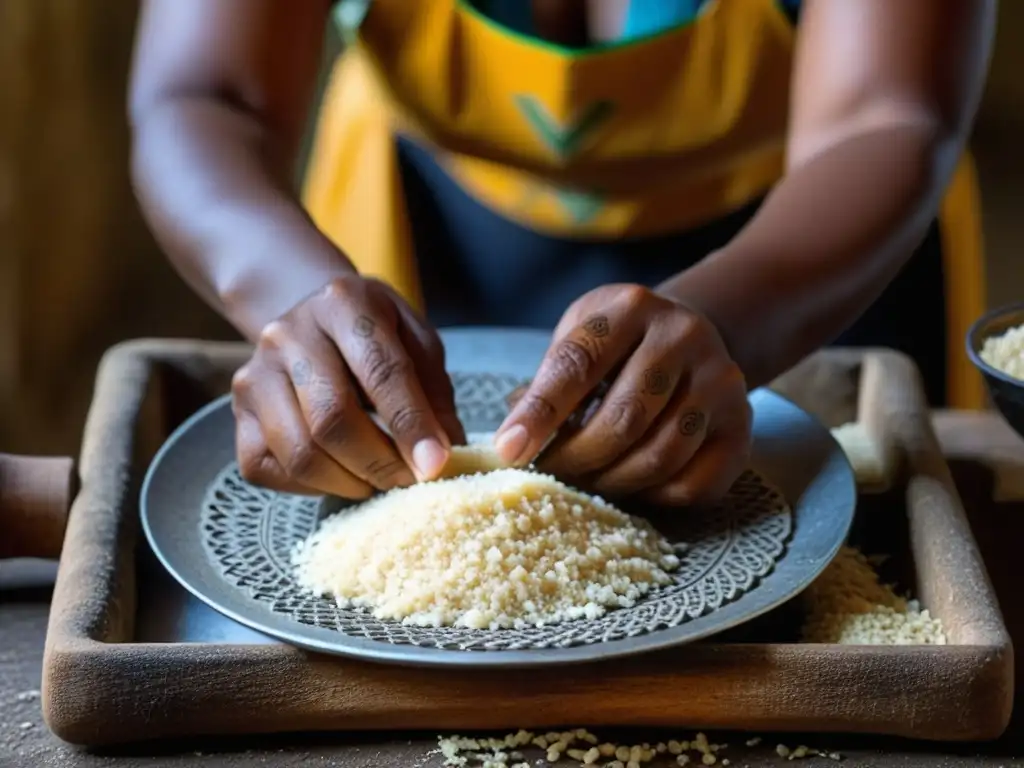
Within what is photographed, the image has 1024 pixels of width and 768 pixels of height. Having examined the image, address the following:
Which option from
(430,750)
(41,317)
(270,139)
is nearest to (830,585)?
(430,750)

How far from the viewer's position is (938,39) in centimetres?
88

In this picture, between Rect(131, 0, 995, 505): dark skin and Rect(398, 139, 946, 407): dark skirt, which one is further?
Rect(398, 139, 946, 407): dark skirt

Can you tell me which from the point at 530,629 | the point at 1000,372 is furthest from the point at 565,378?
the point at 1000,372

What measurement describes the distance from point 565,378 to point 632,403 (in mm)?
38

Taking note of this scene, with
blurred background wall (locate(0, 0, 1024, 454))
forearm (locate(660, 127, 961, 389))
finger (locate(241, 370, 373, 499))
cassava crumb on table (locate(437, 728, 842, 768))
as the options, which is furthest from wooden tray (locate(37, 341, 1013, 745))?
blurred background wall (locate(0, 0, 1024, 454))

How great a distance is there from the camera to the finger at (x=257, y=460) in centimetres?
72

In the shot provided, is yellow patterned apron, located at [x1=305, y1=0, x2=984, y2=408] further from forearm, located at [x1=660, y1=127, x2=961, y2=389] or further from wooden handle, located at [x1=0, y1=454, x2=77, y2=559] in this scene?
wooden handle, located at [x1=0, y1=454, x2=77, y2=559]

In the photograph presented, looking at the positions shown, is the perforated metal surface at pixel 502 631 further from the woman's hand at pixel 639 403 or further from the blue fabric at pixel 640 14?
the blue fabric at pixel 640 14

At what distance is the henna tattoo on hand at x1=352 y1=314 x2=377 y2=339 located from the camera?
703 millimetres

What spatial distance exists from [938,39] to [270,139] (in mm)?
468

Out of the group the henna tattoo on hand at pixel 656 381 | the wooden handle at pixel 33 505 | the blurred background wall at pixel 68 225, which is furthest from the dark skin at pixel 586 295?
the blurred background wall at pixel 68 225

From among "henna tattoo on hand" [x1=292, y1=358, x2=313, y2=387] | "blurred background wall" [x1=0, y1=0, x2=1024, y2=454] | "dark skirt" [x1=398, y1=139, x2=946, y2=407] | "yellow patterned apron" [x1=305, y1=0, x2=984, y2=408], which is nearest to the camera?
"henna tattoo on hand" [x1=292, y1=358, x2=313, y2=387]

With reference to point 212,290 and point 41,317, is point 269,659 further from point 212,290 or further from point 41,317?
point 41,317

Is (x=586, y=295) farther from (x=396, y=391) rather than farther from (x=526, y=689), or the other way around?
(x=526, y=689)
